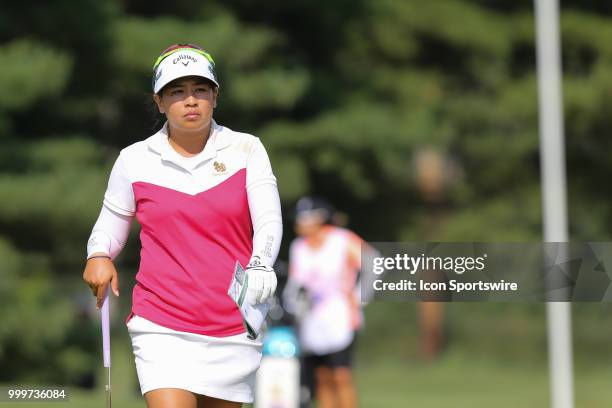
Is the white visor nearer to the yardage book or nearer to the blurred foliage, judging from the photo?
the yardage book

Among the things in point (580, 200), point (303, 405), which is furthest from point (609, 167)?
point (303, 405)

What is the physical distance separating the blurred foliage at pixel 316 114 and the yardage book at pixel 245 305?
48.6 ft

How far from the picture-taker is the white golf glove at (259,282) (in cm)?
495

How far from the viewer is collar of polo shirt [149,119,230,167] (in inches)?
205

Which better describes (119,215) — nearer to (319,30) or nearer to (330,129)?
(330,129)

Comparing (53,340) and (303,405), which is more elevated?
(53,340)

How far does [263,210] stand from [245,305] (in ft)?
1.31

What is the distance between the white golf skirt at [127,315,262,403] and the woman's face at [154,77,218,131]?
78 cm

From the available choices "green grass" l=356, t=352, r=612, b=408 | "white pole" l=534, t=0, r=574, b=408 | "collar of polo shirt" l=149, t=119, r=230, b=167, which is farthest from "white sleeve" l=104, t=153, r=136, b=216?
"white pole" l=534, t=0, r=574, b=408

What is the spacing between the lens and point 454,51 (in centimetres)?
2938

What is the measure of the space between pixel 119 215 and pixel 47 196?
15.3 metres

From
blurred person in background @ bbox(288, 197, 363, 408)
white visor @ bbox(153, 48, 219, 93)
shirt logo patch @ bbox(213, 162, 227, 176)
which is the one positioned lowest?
shirt logo patch @ bbox(213, 162, 227, 176)

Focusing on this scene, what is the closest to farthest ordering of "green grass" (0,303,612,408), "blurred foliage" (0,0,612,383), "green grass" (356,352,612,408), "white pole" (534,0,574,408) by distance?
"white pole" (534,0,574,408) → "green grass" (356,352,612,408) → "blurred foliage" (0,0,612,383) → "green grass" (0,303,612,408)

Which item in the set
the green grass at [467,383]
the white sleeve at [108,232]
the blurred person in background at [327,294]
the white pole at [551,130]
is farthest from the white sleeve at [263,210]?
the white pole at [551,130]
